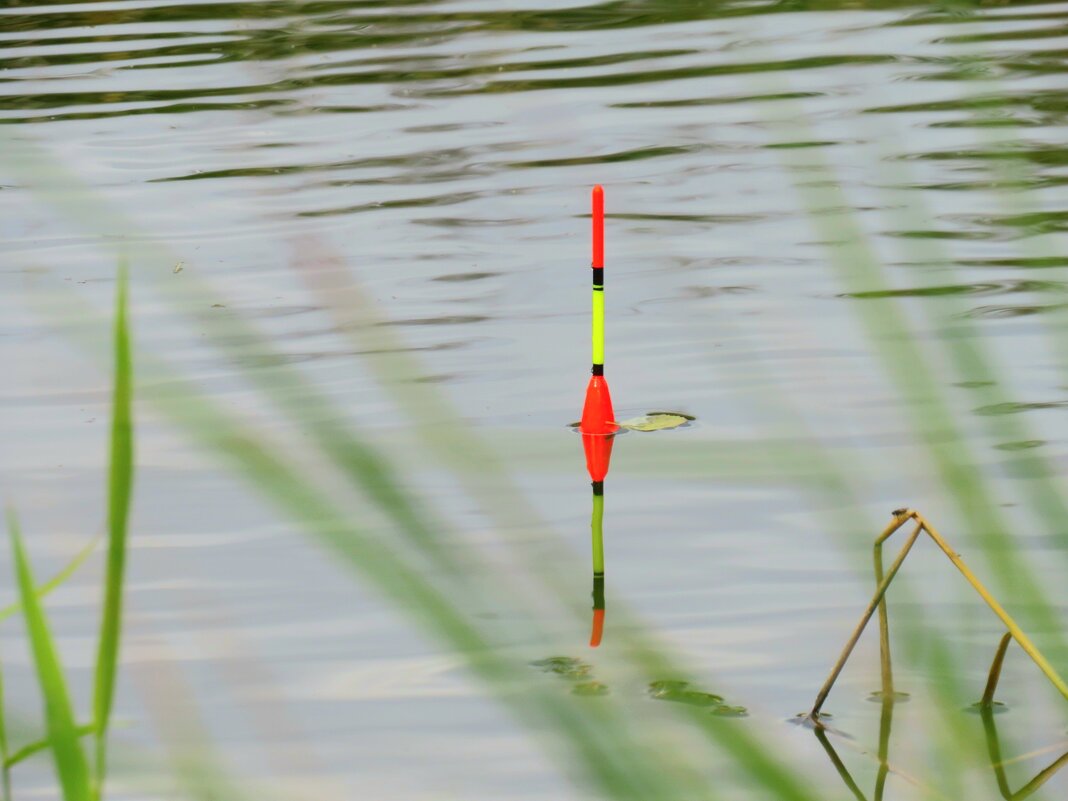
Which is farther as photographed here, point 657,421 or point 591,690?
point 657,421

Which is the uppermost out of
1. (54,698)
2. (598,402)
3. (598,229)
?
(54,698)

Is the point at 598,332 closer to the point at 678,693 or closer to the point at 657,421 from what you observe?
the point at 657,421

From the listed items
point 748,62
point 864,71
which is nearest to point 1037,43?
point 864,71

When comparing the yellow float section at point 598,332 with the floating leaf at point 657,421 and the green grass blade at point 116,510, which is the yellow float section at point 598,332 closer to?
the floating leaf at point 657,421

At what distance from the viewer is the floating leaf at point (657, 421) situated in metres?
6.17

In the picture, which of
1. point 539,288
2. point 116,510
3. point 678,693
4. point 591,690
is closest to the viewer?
point 116,510

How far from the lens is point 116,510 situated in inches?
49.4

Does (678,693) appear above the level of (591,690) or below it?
above

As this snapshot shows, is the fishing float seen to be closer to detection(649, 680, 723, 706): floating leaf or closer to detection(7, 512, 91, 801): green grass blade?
detection(649, 680, 723, 706): floating leaf

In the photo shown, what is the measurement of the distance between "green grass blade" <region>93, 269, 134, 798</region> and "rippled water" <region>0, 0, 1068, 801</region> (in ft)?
0.35

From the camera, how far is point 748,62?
156cm

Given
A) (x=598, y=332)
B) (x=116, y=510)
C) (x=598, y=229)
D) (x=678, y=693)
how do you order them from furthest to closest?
(x=598, y=229)
(x=598, y=332)
(x=678, y=693)
(x=116, y=510)

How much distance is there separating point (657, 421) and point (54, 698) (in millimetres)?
4949

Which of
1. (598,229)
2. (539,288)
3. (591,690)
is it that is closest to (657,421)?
(598,229)
